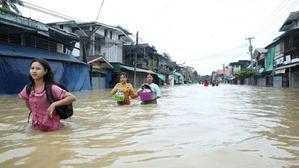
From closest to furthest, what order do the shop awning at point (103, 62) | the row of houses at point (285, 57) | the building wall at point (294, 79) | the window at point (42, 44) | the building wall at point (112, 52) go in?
the window at point (42, 44) < the shop awning at point (103, 62) < the building wall at point (294, 79) < the row of houses at point (285, 57) < the building wall at point (112, 52)

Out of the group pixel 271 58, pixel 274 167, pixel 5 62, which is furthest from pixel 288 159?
pixel 271 58

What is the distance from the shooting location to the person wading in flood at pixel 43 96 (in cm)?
548

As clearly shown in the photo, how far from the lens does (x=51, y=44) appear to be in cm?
2627

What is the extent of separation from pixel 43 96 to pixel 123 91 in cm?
538

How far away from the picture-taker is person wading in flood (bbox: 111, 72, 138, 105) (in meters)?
10.8

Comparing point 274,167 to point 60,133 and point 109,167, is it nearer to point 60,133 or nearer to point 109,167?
point 109,167

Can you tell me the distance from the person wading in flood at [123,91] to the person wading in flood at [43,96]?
4985mm

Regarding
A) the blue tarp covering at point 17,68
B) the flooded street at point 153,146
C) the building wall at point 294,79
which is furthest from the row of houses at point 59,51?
the building wall at point 294,79

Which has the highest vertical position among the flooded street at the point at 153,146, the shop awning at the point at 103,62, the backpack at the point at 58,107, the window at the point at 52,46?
the window at the point at 52,46

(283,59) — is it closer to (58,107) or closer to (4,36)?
(4,36)

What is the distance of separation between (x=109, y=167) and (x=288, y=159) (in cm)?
199

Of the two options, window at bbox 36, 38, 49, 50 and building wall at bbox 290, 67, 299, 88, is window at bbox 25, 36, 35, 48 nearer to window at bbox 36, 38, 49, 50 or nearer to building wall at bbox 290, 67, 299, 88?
window at bbox 36, 38, 49, 50

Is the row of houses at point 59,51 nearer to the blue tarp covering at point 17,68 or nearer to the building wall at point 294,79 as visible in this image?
the blue tarp covering at point 17,68

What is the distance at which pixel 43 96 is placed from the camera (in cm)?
554
